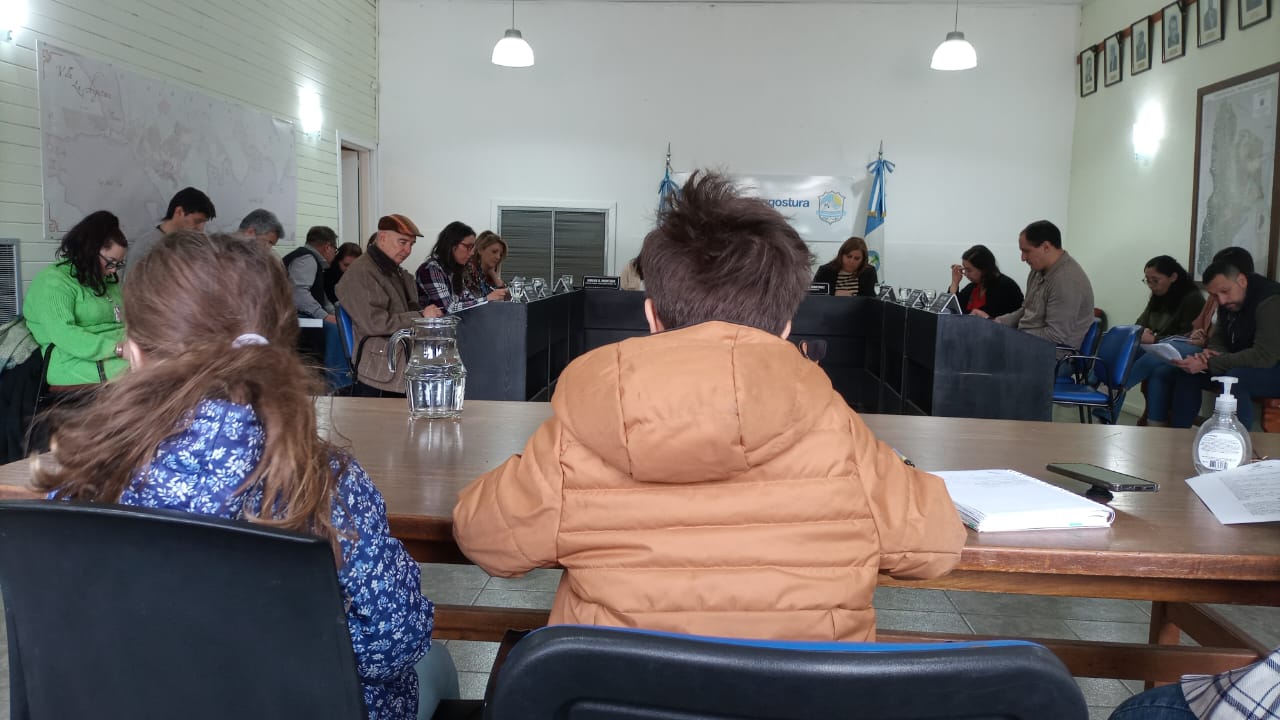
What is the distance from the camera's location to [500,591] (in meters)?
3.05

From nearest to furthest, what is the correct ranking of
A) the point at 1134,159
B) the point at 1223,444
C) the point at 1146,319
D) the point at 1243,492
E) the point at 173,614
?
the point at 173,614 → the point at 1243,492 → the point at 1223,444 → the point at 1146,319 → the point at 1134,159

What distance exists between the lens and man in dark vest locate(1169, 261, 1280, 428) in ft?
15.8

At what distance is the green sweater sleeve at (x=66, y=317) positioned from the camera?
12.7 ft

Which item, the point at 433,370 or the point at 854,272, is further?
the point at 854,272

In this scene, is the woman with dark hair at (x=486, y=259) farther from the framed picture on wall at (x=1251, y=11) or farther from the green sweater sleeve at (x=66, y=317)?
the framed picture on wall at (x=1251, y=11)

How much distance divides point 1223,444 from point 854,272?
5983mm

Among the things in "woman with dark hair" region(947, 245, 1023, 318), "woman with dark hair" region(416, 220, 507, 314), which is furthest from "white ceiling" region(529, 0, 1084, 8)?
"woman with dark hair" region(416, 220, 507, 314)

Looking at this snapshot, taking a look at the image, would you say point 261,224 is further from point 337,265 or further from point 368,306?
point 368,306

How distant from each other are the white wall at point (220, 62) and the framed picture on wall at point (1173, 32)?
6626 millimetres


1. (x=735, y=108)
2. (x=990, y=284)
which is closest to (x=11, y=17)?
(x=735, y=108)

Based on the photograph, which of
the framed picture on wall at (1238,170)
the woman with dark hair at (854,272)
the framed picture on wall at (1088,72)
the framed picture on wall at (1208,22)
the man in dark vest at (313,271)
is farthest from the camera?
the framed picture on wall at (1088,72)

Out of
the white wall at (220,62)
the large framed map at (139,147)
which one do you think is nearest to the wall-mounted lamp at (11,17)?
the white wall at (220,62)

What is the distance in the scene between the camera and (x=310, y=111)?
24.8 ft

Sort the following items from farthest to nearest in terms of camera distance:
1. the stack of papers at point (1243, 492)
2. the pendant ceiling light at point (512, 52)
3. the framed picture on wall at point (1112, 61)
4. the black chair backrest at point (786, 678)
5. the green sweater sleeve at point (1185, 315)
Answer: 1. the framed picture on wall at point (1112, 61)
2. the pendant ceiling light at point (512, 52)
3. the green sweater sleeve at point (1185, 315)
4. the stack of papers at point (1243, 492)
5. the black chair backrest at point (786, 678)
